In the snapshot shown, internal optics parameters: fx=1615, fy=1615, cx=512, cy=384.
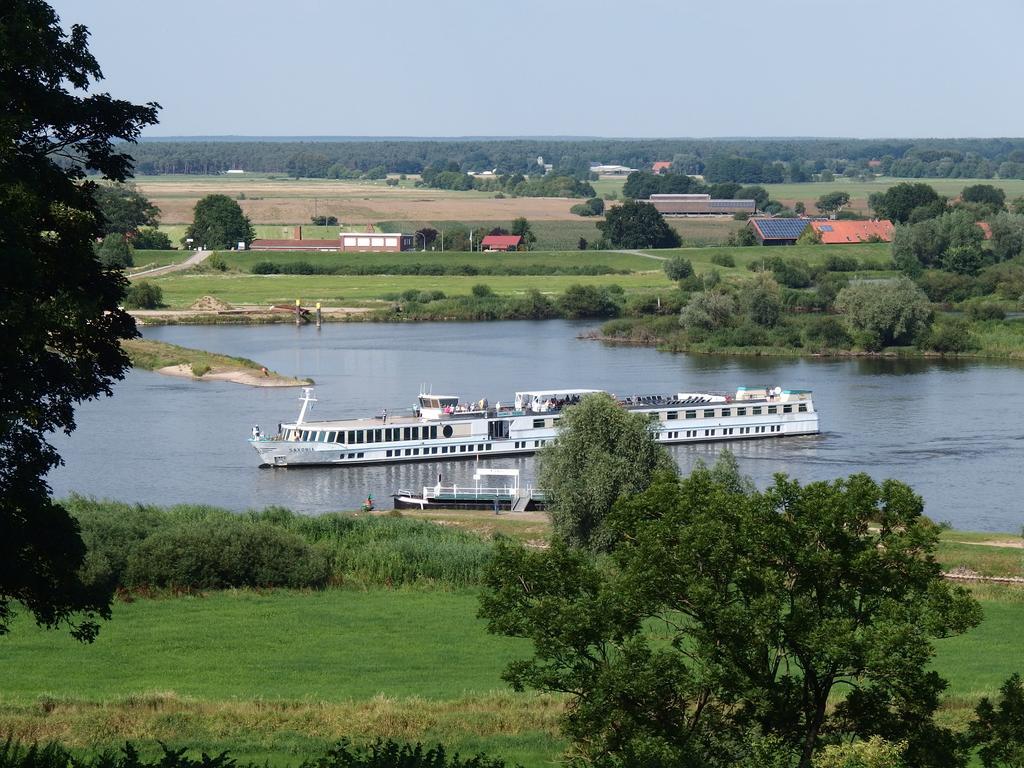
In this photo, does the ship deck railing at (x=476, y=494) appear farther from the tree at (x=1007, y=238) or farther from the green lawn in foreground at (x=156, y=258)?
the tree at (x=1007, y=238)

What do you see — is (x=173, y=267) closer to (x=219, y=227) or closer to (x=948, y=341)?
(x=219, y=227)

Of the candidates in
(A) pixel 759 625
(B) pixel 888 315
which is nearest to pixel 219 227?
(B) pixel 888 315

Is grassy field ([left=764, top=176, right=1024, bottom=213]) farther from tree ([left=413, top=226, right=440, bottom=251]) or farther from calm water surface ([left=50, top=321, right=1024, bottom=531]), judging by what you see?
calm water surface ([left=50, top=321, right=1024, bottom=531])

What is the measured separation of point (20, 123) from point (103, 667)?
837 centimetres

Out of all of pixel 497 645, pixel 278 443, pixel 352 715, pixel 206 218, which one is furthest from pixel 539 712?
pixel 206 218

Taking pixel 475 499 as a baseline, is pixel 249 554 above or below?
above

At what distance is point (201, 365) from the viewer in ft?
189

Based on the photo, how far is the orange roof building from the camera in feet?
352

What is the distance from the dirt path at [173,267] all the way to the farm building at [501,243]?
18080 millimetres

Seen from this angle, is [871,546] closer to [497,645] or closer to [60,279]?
[60,279]

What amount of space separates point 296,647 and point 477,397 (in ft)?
104

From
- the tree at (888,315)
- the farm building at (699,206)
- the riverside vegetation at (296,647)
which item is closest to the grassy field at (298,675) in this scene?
the riverside vegetation at (296,647)

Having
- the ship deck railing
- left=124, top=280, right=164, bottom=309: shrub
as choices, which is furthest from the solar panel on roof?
the ship deck railing

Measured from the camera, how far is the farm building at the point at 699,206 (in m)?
140
